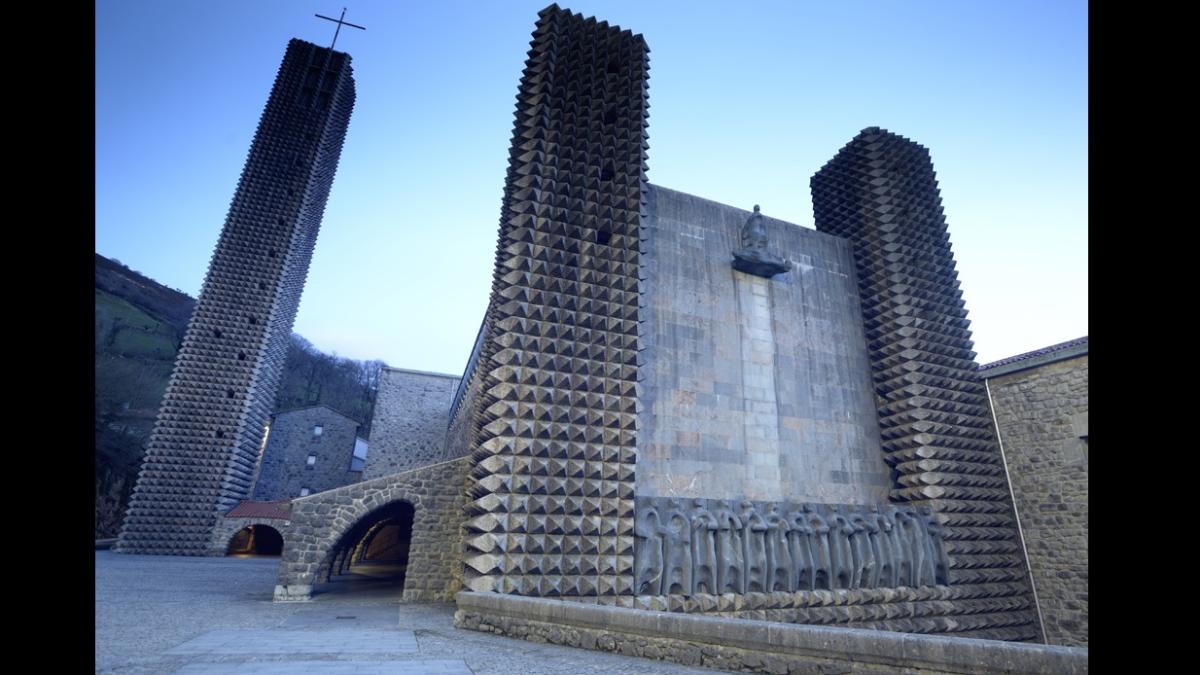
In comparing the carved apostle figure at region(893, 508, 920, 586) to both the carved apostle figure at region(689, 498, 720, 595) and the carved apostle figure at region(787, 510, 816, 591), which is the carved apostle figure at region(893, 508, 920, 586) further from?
the carved apostle figure at region(689, 498, 720, 595)

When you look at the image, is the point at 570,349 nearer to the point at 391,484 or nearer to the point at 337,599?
the point at 391,484

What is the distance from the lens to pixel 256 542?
81.4 feet

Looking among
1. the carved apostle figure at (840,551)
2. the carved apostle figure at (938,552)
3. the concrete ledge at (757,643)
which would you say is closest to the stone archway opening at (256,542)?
the concrete ledge at (757,643)

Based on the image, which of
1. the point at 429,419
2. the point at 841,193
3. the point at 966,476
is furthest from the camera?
the point at 429,419

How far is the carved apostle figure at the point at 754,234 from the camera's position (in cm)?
1567

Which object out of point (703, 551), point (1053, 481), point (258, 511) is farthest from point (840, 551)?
point (258, 511)

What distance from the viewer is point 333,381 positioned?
60906mm

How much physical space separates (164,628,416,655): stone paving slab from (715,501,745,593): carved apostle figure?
236 inches

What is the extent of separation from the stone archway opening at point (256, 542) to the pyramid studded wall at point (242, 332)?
189 cm

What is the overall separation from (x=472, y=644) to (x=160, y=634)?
13.1ft

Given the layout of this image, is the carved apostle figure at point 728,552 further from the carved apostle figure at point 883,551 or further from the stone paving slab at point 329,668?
the stone paving slab at point 329,668

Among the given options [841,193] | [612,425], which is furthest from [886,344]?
[612,425]

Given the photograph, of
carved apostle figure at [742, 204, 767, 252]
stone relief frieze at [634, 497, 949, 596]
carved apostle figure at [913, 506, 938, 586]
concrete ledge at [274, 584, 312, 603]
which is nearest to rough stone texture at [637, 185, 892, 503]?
carved apostle figure at [742, 204, 767, 252]

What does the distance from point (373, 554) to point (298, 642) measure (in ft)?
64.6
